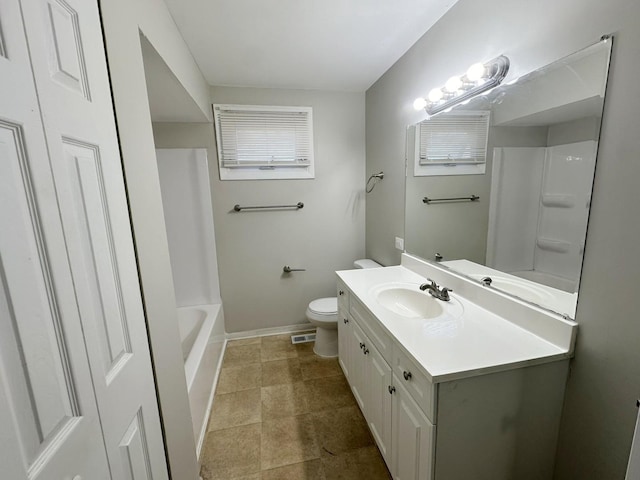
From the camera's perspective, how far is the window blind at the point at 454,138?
4.64ft

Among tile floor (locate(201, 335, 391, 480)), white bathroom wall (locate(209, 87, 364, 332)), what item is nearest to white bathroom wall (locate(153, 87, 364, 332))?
white bathroom wall (locate(209, 87, 364, 332))

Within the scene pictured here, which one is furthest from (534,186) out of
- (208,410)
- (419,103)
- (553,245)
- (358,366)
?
(208,410)

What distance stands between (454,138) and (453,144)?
0.11ft

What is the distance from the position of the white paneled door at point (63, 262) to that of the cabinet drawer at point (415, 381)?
3.09 ft

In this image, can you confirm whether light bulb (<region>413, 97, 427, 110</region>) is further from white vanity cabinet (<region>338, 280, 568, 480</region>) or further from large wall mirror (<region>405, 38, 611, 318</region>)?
white vanity cabinet (<region>338, 280, 568, 480</region>)

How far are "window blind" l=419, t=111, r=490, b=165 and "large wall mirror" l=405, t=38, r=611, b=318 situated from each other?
2 cm

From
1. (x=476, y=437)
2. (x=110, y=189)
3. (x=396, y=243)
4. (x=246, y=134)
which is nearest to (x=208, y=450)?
(x=476, y=437)

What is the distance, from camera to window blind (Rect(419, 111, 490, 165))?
1.41 meters

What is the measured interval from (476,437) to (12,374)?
4.28ft

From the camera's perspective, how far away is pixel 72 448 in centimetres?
58

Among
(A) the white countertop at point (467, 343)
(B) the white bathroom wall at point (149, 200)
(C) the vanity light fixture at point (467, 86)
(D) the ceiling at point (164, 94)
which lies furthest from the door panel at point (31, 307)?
(C) the vanity light fixture at point (467, 86)

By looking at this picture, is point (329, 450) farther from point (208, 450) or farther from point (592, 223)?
point (592, 223)

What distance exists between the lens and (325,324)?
233cm

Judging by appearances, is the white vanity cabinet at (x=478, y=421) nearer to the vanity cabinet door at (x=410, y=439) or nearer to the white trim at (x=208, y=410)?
the vanity cabinet door at (x=410, y=439)
